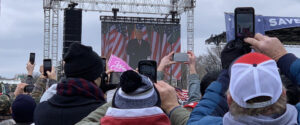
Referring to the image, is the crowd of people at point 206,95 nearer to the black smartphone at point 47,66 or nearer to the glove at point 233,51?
the glove at point 233,51

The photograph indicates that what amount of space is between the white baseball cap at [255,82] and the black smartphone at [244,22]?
0.27m

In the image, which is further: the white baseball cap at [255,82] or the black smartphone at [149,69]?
the black smartphone at [149,69]

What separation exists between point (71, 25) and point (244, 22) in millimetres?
19571

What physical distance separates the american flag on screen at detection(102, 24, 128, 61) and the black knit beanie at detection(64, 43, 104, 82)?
20386mm

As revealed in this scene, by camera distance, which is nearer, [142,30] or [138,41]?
[138,41]

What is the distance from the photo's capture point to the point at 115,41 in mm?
23094

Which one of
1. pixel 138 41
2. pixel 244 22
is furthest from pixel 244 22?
pixel 138 41

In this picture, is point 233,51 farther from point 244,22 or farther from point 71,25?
point 71,25

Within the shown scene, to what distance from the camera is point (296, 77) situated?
1.65 metres

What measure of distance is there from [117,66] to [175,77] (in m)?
18.0

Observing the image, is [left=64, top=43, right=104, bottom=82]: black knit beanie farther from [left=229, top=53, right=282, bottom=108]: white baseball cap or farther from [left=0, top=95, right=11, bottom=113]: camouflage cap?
[left=0, top=95, right=11, bottom=113]: camouflage cap

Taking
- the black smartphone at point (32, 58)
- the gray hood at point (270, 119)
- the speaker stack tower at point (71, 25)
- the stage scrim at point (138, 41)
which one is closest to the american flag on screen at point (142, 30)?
the stage scrim at point (138, 41)

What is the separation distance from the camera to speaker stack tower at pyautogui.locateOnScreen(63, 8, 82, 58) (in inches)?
814

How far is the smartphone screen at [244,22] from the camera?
1.77 metres
